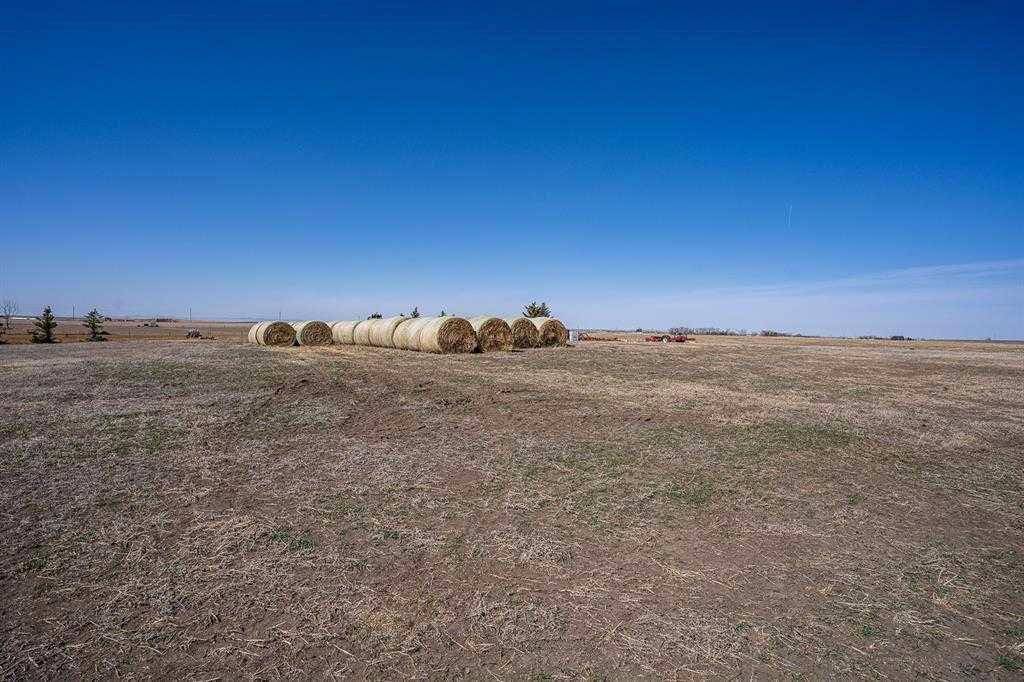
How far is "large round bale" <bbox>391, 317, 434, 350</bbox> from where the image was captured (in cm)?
2472

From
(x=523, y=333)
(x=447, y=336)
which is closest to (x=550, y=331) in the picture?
(x=523, y=333)

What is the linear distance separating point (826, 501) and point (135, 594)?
6.49 metres

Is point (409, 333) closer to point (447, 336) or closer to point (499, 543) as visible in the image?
point (447, 336)

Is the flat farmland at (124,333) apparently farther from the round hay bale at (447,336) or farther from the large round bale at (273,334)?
the round hay bale at (447,336)

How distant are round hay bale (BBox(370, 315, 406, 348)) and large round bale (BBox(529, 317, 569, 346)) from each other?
767 cm

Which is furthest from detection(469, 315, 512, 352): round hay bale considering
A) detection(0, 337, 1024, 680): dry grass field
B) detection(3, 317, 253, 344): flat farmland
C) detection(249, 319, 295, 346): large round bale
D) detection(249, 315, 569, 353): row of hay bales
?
detection(3, 317, 253, 344): flat farmland

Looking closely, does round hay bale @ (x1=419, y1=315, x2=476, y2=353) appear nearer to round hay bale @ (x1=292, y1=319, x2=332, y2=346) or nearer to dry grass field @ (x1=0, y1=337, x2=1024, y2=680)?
round hay bale @ (x1=292, y1=319, x2=332, y2=346)

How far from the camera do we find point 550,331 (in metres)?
29.5

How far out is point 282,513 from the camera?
4906 millimetres

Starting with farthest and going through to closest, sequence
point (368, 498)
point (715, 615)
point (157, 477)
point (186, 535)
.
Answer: point (157, 477) → point (368, 498) → point (186, 535) → point (715, 615)

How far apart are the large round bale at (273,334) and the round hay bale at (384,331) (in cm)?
460

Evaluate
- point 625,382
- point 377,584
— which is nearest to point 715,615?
point 377,584

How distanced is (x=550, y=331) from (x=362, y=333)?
1120cm

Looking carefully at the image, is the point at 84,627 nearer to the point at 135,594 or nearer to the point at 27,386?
the point at 135,594
